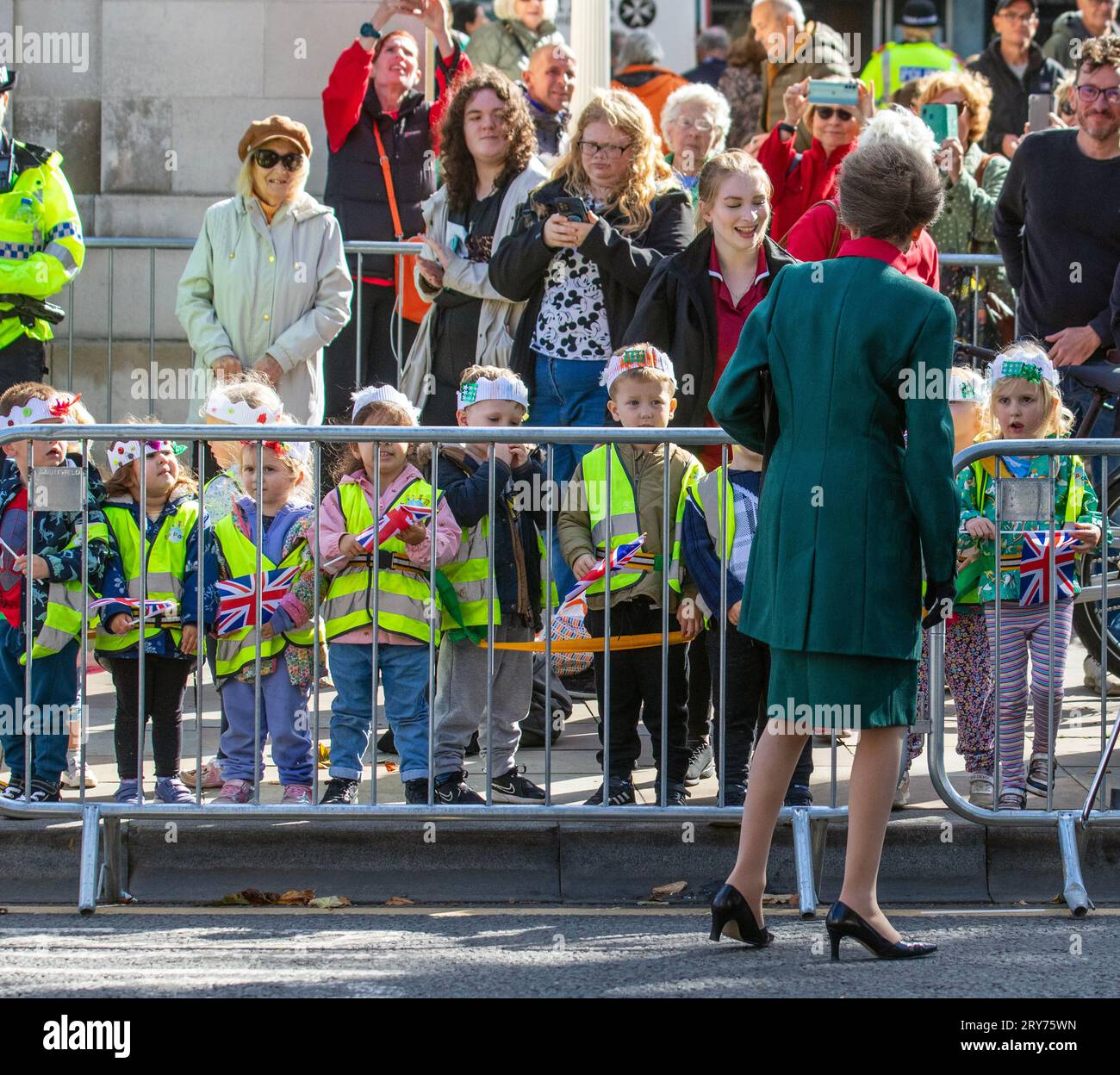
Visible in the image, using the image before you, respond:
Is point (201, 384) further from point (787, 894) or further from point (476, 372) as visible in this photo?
point (787, 894)

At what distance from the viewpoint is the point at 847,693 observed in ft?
17.6

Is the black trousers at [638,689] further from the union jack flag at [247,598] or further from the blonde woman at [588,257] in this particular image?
the blonde woman at [588,257]

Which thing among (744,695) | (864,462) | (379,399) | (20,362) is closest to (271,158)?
(20,362)

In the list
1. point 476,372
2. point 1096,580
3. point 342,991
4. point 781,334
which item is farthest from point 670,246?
point 342,991

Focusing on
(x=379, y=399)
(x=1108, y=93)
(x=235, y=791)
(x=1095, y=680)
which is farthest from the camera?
(x=1095, y=680)

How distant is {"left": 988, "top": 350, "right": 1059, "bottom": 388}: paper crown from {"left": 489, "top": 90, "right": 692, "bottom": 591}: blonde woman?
1443mm

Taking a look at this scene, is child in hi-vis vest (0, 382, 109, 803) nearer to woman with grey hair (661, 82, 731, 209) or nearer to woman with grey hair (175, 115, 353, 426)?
woman with grey hair (175, 115, 353, 426)

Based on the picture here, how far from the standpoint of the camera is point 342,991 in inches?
197

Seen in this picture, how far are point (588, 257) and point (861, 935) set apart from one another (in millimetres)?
3486

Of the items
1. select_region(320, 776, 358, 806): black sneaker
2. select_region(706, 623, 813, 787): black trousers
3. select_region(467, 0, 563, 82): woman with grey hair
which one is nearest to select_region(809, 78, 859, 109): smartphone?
select_region(467, 0, 563, 82): woman with grey hair

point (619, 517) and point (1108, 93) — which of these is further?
point (1108, 93)

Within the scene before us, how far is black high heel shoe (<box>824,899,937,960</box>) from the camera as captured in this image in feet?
17.6

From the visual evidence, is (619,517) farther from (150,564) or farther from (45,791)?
(45,791)

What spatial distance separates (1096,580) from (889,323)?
2729 mm
